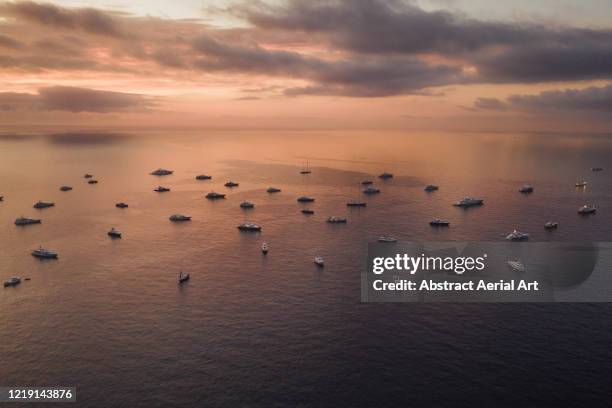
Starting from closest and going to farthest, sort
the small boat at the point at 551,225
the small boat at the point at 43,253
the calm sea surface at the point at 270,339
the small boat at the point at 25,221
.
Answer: the calm sea surface at the point at 270,339, the small boat at the point at 43,253, the small boat at the point at 551,225, the small boat at the point at 25,221

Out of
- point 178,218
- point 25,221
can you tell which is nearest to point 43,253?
point 25,221

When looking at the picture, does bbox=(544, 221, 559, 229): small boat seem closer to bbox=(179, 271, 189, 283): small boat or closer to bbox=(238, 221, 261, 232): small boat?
bbox=(238, 221, 261, 232): small boat

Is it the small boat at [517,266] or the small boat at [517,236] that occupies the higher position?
the small boat at [517,236]

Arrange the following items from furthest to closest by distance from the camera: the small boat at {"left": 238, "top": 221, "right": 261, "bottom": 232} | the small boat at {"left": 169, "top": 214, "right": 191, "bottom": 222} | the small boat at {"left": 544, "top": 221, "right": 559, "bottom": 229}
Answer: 1. the small boat at {"left": 169, "top": 214, "right": 191, "bottom": 222}
2. the small boat at {"left": 238, "top": 221, "right": 261, "bottom": 232}
3. the small boat at {"left": 544, "top": 221, "right": 559, "bottom": 229}

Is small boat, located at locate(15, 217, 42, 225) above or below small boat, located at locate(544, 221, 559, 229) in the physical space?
below

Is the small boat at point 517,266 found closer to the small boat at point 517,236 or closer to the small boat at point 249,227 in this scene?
the small boat at point 517,236

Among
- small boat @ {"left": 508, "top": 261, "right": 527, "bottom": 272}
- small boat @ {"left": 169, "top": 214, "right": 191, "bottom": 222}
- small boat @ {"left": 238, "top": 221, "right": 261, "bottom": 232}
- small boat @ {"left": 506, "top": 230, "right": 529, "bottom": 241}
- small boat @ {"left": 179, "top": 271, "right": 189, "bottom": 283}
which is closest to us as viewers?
small boat @ {"left": 179, "top": 271, "right": 189, "bottom": 283}

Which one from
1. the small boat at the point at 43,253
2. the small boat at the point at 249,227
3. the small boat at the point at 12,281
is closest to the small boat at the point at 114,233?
the small boat at the point at 43,253

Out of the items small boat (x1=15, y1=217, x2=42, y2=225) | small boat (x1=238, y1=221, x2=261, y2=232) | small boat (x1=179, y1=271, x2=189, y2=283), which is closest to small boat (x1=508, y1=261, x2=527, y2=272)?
small boat (x1=238, y1=221, x2=261, y2=232)
